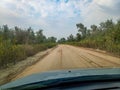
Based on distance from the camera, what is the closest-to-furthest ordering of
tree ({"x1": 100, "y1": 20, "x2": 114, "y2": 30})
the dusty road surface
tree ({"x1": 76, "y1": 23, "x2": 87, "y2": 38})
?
the dusty road surface → tree ({"x1": 100, "y1": 20, "x2": 114, "y2": 30}) → tree ({"x1": 76, "y1": 23, "x2": 87, "y2": 38})

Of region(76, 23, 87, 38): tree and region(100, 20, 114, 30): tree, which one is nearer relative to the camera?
region(100, 20, 114, 30): tree

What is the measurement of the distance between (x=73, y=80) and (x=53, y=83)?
21 centimetres

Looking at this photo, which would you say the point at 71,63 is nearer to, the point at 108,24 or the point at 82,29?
the point at 108,24

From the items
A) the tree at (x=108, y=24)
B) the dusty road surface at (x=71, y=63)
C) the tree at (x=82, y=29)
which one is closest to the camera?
the dusty road surface at (x=71, y=63)

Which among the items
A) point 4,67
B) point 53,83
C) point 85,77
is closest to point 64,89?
point 53,83

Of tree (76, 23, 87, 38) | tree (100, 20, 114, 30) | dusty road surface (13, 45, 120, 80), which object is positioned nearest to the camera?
dusty road surface (13, 45, 120, 80)

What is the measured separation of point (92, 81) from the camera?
3.09 metres

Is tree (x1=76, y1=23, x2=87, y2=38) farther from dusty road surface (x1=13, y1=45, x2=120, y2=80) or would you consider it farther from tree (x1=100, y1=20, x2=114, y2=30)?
dusty road surface (x1=13, y1=45, x2=120, y2=80)

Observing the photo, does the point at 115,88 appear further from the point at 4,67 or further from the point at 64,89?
the point at 4,67

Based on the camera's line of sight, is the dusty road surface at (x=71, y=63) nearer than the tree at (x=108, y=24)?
Yes

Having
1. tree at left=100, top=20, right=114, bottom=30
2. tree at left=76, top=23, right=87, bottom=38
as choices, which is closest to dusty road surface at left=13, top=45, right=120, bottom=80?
tree at left=100, top=20, right=114, bottom=30

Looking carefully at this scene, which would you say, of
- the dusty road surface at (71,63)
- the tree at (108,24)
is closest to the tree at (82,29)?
the tree at (108,24)

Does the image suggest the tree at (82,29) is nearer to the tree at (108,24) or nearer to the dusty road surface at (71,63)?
the tree at (108,24)

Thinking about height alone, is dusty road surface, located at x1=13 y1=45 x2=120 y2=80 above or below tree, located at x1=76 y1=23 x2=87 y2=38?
below
